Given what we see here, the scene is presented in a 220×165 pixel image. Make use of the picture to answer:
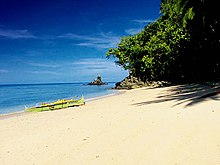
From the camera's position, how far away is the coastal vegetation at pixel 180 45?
54.3 feet

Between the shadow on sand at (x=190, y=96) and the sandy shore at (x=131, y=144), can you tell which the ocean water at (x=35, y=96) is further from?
the sandy shore at (x=131, y=144)

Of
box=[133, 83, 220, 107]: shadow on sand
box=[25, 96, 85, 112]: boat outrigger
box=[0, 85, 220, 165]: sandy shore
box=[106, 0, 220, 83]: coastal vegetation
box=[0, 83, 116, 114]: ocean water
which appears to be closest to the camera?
box=[0, 85, 220, 165]: sandy shore

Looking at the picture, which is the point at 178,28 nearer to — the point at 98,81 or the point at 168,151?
the point at 168,151

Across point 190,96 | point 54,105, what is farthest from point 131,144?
point 54,105

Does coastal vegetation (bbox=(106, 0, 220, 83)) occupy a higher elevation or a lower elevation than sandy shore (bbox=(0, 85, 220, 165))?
higher

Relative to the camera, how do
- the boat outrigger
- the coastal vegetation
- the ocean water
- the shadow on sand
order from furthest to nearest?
the ocean water, the boat outrigger, the coastal vegetation, the shadow on sand

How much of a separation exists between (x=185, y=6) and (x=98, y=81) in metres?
86.9

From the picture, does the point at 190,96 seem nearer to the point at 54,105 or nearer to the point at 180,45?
the point at 54,105

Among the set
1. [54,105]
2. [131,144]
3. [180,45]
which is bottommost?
[131,144]

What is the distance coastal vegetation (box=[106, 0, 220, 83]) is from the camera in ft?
54.3

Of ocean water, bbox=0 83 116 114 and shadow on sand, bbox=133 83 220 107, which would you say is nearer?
shadow on sand, bbox=133 83 220 107

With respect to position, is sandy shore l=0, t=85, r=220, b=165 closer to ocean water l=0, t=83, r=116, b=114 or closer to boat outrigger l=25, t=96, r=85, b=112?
boat outrigger l=25, t=96, r=85, b=112

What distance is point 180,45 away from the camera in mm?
24062

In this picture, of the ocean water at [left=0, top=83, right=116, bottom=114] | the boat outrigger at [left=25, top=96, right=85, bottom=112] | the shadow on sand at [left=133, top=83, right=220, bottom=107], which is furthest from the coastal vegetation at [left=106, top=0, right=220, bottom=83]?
the boat outrigger at [left=25, top=96, right=85, bottom=112]
